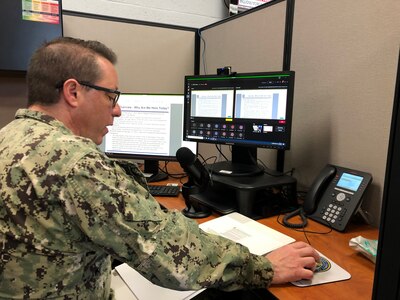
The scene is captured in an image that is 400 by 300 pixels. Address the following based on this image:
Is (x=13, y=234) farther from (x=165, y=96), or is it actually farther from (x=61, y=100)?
(x=165, y=96)

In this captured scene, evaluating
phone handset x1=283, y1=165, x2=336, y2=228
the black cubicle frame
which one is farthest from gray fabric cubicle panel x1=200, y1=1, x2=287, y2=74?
the black cubicle frame

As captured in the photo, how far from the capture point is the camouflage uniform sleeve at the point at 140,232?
0.57m

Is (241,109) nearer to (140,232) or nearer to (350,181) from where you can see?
(350,181)

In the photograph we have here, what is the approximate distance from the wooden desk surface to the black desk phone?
1.2 inches

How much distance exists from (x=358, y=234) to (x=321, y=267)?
28cm

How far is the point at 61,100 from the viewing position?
0.75 metres

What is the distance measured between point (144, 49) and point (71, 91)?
4.08 ft

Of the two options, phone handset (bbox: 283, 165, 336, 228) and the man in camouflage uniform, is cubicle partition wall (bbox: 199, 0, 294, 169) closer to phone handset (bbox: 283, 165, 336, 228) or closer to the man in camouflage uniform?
phone handset (bbox: 283, 165, 336, 228)

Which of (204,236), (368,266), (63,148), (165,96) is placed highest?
(165,96)

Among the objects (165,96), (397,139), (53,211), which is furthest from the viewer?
(165,96)

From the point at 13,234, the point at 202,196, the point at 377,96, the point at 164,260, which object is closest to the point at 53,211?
the point at 13,234

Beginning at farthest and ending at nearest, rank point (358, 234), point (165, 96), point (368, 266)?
1. point (165, 96)
2. point (358, 234)
3. point (368, 266)

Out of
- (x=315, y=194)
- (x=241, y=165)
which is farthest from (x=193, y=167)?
(x=315, y=194)

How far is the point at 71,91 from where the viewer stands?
2.45ft
